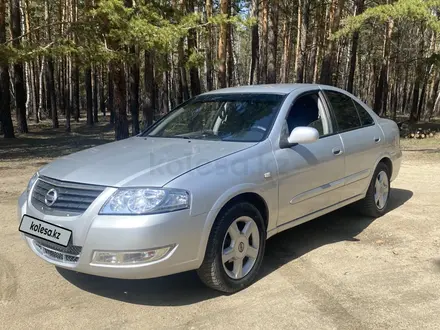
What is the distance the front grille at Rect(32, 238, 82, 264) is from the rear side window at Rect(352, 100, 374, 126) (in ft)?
12.5

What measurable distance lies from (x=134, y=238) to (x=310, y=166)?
6.63 feet

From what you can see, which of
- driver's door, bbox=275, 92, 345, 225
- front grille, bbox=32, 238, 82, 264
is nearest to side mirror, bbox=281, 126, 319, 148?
driver's door, bbox=275, 92, 345, 225

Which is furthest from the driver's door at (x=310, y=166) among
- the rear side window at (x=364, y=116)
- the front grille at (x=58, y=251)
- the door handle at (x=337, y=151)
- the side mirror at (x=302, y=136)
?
the front grille at (x=58, y=251)

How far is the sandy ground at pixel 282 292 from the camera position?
3.22 meters

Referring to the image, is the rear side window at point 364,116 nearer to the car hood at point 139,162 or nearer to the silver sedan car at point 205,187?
the silver sedan car at point 205,187

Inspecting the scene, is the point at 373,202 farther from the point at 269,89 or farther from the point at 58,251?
the point at 58,251

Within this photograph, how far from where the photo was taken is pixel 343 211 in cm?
611

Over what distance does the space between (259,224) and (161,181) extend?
Result: 1078 mm

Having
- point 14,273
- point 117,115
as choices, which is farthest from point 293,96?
point 117,115

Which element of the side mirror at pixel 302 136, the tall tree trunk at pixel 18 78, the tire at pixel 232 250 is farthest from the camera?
the tall tree trunk at pixel 18 78

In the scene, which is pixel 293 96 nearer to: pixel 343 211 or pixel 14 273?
pixel 343 211

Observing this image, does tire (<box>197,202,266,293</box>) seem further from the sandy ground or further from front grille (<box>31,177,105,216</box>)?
front grille (<box>31,177,105,216</box>)

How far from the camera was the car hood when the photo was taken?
328cm

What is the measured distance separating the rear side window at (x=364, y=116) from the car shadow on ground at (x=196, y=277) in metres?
1.27
